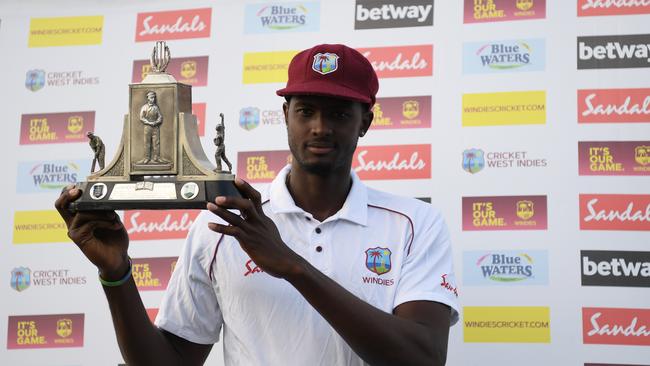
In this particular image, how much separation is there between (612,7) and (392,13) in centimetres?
77

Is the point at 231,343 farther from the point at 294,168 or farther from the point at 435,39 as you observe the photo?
the point at 435,39

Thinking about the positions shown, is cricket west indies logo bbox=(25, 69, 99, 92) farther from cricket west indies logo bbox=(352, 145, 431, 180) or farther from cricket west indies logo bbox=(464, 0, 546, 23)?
cricket west indies logo bbox=(464, 0, 546, 23)

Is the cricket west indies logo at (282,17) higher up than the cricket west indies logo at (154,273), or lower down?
higher up

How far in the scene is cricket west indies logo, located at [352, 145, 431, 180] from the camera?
9.38 feet

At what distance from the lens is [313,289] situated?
4.73 ft

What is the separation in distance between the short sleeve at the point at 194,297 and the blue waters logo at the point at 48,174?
1.50 metres

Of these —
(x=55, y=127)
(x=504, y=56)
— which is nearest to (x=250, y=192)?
(x=504, y=56)

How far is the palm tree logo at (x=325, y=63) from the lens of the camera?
1.67 meters

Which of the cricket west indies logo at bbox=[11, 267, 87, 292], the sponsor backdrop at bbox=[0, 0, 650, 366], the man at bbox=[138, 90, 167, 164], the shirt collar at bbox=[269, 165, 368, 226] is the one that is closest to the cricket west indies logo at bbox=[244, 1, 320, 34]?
the sponsor backdrop at bbox=[0, 0, 650, 366]

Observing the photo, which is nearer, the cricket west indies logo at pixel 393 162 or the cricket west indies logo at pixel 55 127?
the cricket west indies logo at pixel 393 162

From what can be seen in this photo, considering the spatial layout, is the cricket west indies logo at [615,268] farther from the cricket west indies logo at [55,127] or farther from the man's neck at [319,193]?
the cricket west indies logo at [55,127]

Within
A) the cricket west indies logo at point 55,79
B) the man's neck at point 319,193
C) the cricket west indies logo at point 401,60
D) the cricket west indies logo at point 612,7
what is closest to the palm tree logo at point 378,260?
the man's neck at point 319,193

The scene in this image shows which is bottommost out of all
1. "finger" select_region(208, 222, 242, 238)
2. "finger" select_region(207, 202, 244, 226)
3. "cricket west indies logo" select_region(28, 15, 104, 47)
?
"finger" select_region(208, 222, 242, 238)

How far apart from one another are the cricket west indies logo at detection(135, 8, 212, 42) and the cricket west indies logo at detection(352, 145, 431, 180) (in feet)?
2.59
